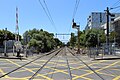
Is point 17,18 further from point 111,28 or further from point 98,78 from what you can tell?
point 111,28

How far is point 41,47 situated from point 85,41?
55.9 ft

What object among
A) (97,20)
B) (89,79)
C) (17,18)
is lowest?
(89,79)

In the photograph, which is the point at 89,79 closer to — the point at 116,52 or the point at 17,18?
the point at 17,18

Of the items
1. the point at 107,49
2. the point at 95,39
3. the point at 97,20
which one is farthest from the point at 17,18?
the point at 97,20

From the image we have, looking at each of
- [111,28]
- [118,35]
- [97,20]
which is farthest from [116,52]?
[97,20]

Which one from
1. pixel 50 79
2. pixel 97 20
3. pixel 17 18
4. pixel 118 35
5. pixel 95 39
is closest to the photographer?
pixel 50 79

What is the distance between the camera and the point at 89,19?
18712cm

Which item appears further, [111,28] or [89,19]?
[89,19]

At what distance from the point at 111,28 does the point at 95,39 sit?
56000 millimetres

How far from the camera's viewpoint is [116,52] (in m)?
49.6

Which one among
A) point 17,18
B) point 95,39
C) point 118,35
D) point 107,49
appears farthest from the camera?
point 118,35

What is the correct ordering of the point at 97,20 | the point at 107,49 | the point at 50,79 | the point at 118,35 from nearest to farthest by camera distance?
the point at 50,79 → the point at 107,49 → the point at 118,35 → the point at 97,20

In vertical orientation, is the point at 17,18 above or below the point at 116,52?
above

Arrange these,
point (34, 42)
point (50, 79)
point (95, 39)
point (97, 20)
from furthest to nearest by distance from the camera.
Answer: point (97, 20), point (95, 39), point (34, 42), point (50, 79)
